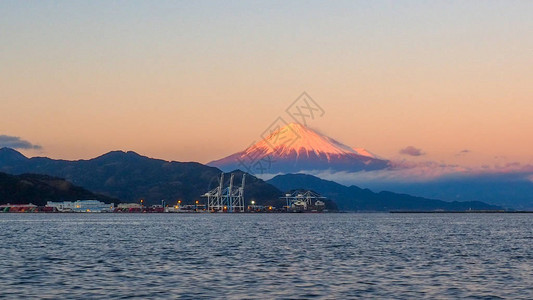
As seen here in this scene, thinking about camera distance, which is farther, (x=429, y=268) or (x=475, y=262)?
(x=475, y=262)

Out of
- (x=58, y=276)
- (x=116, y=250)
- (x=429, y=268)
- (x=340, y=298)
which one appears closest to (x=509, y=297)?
(x=340, y=298)

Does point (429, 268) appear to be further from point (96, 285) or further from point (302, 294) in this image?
point (96, 285)

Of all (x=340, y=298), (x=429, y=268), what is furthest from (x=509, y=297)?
(x=429, y=268)

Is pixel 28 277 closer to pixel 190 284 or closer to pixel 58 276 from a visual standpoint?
pixel 58 276

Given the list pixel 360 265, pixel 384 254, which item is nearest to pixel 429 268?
pixel 360 265

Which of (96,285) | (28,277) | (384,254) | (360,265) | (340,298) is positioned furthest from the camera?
(384,254)

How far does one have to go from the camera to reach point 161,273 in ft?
212

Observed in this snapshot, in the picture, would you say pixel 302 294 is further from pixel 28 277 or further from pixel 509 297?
pixel 28 277

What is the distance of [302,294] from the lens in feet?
167

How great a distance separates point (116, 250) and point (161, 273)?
32.2m

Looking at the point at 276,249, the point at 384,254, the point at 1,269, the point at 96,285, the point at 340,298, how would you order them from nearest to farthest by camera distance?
1. the point at 340,298
2. the point at 96,285
3. the point at 1,269
4. the point at 384,254
5. the point at 276,249

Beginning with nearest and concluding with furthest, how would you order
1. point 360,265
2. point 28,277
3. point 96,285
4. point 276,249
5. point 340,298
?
point 340,298
point 96,285
point 28,277
point 360,265
point 276,249

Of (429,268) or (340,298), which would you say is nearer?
(340,298)

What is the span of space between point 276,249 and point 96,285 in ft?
150
